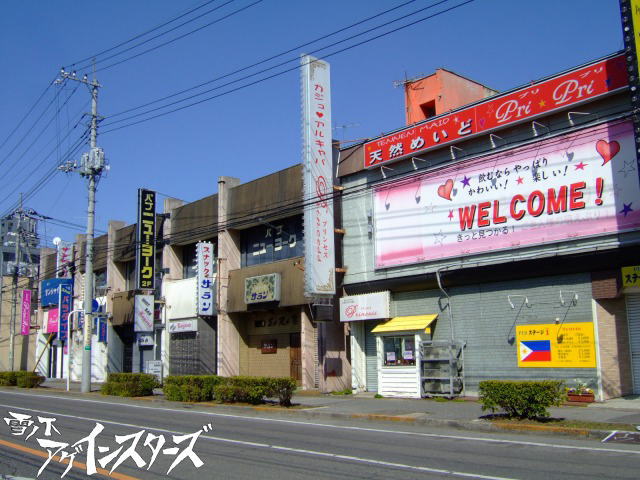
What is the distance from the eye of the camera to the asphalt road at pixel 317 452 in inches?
366

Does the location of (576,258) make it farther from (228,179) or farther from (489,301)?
(228,179)

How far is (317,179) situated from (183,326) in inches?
511

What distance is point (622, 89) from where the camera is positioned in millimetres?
16516

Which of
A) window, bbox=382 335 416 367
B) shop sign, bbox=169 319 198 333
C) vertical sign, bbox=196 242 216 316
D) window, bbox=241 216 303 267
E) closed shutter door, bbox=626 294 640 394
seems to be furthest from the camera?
shop sign, bbox=169 319 198 333

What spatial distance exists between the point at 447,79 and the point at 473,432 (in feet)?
63.0

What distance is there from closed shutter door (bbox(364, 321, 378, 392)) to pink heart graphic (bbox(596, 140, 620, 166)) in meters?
9.95

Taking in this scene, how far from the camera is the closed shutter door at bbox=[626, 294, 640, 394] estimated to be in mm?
17000

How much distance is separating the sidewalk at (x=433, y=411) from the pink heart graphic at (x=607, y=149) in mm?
6292

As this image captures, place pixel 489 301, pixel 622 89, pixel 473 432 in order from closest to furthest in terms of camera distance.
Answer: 1. pixel 473 432
2. pixel 622 89
3. pixel 489 301

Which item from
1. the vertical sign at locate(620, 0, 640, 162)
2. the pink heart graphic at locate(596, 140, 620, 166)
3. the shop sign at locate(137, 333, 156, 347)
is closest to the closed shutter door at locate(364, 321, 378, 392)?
the pink heart graphic at locate(596, 140, 620, 166)

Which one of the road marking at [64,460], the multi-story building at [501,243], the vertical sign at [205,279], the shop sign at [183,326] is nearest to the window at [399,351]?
the multi-story building at [501,243]

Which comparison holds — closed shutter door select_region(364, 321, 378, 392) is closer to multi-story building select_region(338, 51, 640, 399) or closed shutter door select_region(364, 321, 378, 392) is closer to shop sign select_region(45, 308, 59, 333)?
multi-story building select_region(338, 51, 640, 399)

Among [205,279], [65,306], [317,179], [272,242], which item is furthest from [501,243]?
[65,306]

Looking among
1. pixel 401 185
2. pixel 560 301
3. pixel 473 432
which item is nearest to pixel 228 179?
pixel 401 185
